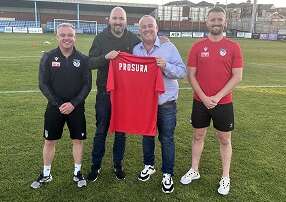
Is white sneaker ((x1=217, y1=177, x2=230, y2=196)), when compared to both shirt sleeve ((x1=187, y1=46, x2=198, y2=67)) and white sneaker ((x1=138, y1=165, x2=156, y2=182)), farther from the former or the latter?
shirt sleeve ((x1=187, y1=46, x2=198, y2=67))

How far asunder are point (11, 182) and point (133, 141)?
2.31 m

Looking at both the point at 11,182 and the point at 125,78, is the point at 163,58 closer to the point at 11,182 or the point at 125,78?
the point at 125,78

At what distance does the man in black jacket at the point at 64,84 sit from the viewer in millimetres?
4289

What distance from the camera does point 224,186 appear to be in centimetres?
464

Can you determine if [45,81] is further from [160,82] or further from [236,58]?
[236,58]

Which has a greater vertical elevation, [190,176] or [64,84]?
[64,84]

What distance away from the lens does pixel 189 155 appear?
5836 millimetres

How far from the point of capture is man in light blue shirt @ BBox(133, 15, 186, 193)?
4.24 m

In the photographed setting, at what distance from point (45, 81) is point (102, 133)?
99 cm

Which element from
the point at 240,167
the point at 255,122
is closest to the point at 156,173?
the point at 240,167

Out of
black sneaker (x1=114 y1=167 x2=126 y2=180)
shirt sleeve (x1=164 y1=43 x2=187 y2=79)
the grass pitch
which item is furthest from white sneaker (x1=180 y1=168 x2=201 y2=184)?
shirt sleeve (x1=164 y1=43 x2=187 y2=79)

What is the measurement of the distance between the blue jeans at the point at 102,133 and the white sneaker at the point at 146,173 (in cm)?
32

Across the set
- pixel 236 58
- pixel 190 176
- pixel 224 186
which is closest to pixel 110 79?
pixel 236 58

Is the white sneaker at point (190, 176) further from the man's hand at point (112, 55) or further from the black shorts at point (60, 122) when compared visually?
the man's hand at point (112, 55)
